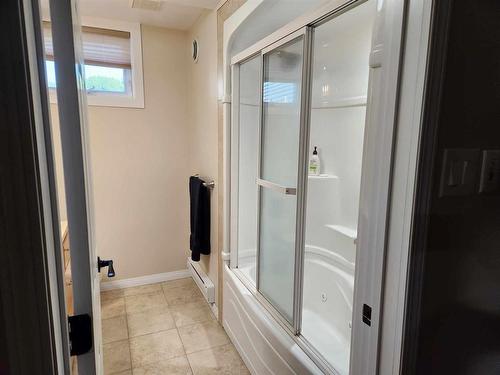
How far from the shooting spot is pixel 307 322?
2107 millimetres

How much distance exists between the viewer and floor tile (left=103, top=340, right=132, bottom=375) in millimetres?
2043

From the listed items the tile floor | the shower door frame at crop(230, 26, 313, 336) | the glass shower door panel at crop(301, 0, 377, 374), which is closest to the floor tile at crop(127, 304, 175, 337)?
the tile floor

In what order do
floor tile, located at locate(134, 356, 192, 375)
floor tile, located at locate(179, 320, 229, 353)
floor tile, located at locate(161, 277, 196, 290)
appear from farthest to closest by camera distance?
floor tile, located at locate(161, 277, 196, 290)
floor tile, located at locate(179, 320, 229, 353)
floor tile, located at locate(134, 356, 192, 375)

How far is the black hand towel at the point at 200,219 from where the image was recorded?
2.60m

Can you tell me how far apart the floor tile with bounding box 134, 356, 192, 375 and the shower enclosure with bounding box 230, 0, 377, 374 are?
676mm

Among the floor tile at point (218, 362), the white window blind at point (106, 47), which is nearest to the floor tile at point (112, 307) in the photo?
the floor tile at point (218, 362)

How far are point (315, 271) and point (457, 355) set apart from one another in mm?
1488

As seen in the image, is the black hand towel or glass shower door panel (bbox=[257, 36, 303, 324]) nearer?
glass shower door panel (bbox=[257, 36, 303, 324])

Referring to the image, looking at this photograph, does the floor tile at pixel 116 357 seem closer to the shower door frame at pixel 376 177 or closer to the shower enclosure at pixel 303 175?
the shower enclosure at pixel 303 175

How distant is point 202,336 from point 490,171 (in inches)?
84.0

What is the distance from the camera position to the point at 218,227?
246 cm

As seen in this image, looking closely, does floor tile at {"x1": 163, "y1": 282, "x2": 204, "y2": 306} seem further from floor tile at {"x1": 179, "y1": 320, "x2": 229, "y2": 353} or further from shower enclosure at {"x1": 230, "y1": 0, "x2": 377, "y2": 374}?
shower enclosure at {"x1": 230, "y1": 0, "x2": 377, "y2": 374}

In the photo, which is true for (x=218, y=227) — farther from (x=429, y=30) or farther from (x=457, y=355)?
(x=429, y=30)

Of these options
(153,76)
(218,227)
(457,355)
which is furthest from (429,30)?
(153,76)
